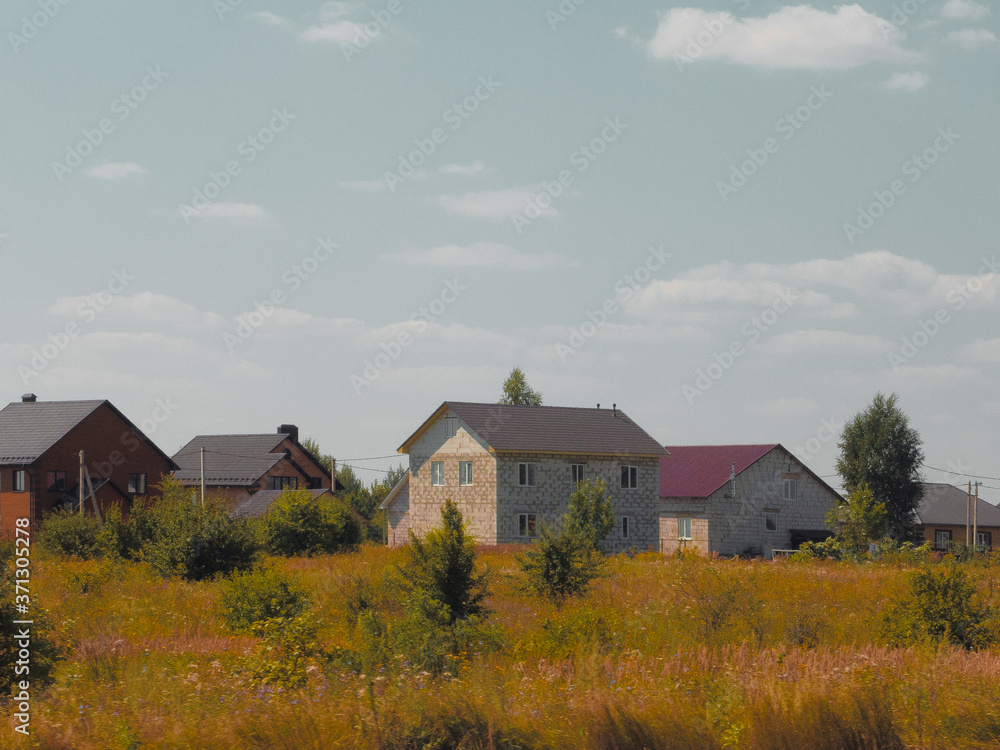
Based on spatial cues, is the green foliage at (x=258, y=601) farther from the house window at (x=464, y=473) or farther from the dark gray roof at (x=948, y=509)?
the dark gray roof at (x=948, y=509)

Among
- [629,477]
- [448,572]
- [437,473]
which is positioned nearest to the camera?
[448,572]

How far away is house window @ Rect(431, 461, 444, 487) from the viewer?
169ft

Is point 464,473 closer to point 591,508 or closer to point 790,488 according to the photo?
point 591,508

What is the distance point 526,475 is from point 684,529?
10867 mm

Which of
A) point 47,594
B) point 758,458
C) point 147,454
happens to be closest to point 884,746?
point 47,594

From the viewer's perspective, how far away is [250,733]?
23.1 ft

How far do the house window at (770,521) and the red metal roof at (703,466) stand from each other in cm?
318

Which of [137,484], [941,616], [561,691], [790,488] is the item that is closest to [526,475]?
[790,488]

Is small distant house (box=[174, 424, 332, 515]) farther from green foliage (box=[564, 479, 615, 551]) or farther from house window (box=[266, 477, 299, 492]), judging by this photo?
green foliage (box=[564, 479, 615, 551])

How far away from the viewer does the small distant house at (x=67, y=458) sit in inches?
1941

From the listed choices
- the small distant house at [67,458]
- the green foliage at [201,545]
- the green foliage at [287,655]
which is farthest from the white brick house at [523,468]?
the green foliage at [287,655]

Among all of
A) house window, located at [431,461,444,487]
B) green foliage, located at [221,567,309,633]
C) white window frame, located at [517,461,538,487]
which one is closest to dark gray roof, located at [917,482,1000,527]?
white window frame, located at [517,461,538,487]

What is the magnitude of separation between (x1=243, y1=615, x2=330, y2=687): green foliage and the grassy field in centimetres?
9

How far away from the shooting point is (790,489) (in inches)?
2227
